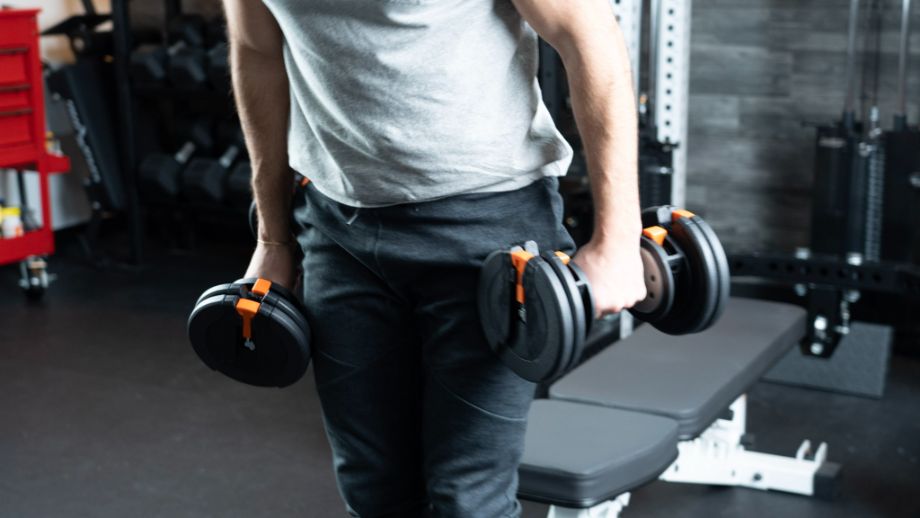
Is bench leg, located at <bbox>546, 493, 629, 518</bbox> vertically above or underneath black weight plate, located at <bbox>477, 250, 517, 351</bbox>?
underneath

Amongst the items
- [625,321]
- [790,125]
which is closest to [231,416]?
[625,321]

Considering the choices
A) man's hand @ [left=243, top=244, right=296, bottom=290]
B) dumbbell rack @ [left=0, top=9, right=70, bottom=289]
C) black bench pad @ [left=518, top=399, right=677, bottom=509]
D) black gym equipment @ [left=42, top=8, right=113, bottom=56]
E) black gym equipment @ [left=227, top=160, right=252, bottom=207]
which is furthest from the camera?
black gym equipment @ [left=42, top=8, right=113, bottom=56]

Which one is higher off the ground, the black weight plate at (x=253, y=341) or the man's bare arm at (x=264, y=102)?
the man's bare arm at (x=264, y=102)

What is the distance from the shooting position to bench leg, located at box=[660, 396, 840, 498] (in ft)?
8.07

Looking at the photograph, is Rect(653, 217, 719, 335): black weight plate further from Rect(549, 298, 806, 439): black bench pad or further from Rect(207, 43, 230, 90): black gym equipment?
Rect(207, 43, 230, 90): black gym equipment

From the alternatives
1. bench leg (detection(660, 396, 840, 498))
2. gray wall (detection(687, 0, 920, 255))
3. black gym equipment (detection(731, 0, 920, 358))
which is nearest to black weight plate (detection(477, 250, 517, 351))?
bench leg (detection(660, 396, 840, 498))

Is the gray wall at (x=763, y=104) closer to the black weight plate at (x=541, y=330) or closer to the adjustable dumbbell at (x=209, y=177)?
the adjustable dumbbell at (x=209, y=177)

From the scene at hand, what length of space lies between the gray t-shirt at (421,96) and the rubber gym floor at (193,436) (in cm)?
132

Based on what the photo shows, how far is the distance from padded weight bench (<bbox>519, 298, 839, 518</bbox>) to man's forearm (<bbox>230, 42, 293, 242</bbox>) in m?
0.59

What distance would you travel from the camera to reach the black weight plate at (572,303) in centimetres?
125

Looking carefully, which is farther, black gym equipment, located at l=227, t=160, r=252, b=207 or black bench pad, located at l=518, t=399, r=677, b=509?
black gym equipment, located at l=227, t=160, r=252, b=207

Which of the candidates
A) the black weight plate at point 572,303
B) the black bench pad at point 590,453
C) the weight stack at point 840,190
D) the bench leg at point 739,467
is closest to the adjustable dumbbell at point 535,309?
the black weight plate at point 572,303

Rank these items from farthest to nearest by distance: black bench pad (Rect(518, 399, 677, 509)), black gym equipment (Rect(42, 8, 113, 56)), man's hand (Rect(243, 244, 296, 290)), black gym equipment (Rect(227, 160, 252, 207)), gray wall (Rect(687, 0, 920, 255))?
black gym equipment (Rect(42, 8, 113, 56))
black gym equipment (Rect(227, 160, 252, 207))
gray wall (Rect(687, 0, 920, 255))
black bench pad (Rect(518, 399, 677, 509))
man's hand (Rect(243, 244, 296, 290))

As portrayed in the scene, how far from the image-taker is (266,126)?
4.97ft
